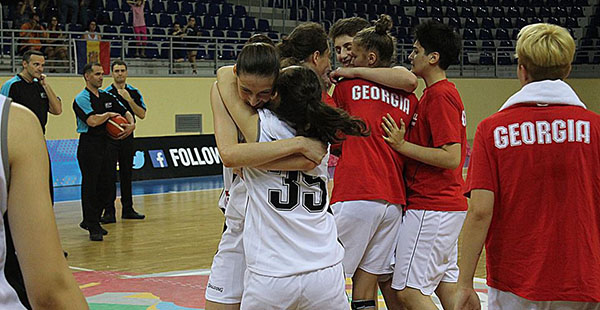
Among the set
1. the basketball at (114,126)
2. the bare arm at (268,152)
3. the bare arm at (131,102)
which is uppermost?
the bare arm at (268,152)

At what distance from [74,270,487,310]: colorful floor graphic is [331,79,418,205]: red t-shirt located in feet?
5.83

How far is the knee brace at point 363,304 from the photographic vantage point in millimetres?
3936

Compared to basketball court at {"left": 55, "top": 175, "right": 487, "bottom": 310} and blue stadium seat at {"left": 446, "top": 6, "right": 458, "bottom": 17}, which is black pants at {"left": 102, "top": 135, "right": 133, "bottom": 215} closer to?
basketball court at {"left": 55, "top": 175, "right": 487, "bottom": 310}

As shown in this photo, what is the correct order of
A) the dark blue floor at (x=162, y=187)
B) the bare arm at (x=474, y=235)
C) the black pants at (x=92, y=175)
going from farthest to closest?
the dark blue floor at (x=162, y=187) < the black pants at (x=92, y=175) < the bare arm at (x=474, y=235)

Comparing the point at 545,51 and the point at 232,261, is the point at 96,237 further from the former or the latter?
the point at 545,51

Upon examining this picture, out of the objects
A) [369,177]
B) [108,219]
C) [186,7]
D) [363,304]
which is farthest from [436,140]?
[186,7]

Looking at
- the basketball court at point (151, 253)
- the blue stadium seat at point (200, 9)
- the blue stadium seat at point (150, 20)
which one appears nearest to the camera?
the basketball court at point (151, 253)

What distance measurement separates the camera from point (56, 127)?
1329 cm

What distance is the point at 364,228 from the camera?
3.86 meters

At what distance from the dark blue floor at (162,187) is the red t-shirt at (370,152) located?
791cm

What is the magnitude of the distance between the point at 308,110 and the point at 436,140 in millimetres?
1109

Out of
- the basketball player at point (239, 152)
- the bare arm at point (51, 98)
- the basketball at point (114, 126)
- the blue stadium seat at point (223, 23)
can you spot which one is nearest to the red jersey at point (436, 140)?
the basketball player at point (239, 152)

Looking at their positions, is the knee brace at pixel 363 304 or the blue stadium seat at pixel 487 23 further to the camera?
the blue stadium seat at pixel 487 23

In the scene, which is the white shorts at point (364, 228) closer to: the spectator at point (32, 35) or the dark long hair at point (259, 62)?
the dark long hair at point (259, 62)
